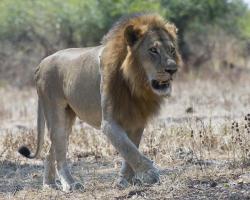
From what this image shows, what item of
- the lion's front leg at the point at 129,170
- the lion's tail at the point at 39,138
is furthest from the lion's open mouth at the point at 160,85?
the lion's tail at the point at 39,138

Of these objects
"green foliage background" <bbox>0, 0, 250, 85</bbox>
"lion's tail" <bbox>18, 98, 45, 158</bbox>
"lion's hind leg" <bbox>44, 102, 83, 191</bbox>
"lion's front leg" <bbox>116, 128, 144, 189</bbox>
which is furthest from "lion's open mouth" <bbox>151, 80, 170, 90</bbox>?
"green foliage background" <bbox>0, 0, 250, 85</bbox>

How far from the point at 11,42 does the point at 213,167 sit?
1424 centimetres

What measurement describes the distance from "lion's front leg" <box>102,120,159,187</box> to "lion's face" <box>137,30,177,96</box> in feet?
1.36

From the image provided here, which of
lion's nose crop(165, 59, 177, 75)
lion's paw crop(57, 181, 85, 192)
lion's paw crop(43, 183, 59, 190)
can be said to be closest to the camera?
lion's nose crop(165, 59, 177, 75)

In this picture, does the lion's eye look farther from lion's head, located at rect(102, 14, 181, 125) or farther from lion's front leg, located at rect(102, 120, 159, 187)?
lion's front leg, located at rect(102, 120, 159, 187)

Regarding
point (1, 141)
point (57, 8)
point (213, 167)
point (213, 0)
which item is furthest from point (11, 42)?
point (213, 167)

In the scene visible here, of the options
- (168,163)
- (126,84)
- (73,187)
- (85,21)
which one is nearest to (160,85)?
(126,84)

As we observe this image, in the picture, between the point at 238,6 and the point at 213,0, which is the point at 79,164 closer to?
the point at 213,0

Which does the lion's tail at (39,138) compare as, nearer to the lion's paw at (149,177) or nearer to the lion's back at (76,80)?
the lion's back at (76,80)

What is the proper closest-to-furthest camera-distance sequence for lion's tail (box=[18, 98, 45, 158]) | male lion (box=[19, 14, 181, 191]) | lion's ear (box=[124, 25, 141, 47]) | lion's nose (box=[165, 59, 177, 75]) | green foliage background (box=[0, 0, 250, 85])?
lion's nose (box=[165, 59, 177, 75]), male lion (box=[19, 14, 181, 191]), lion's ear (box=[124, 25, 141, 47]), lion's tail (box=[18, 98, 45, 158]), green foliage background (box=[0, 0, 250, 85])

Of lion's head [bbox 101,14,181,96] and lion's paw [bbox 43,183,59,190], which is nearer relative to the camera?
lion's head [bbox 101,14,181,96]

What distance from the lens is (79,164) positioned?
777 cm

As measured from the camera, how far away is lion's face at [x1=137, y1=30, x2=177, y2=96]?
18.0ft

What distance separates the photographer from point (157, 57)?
5578mm
